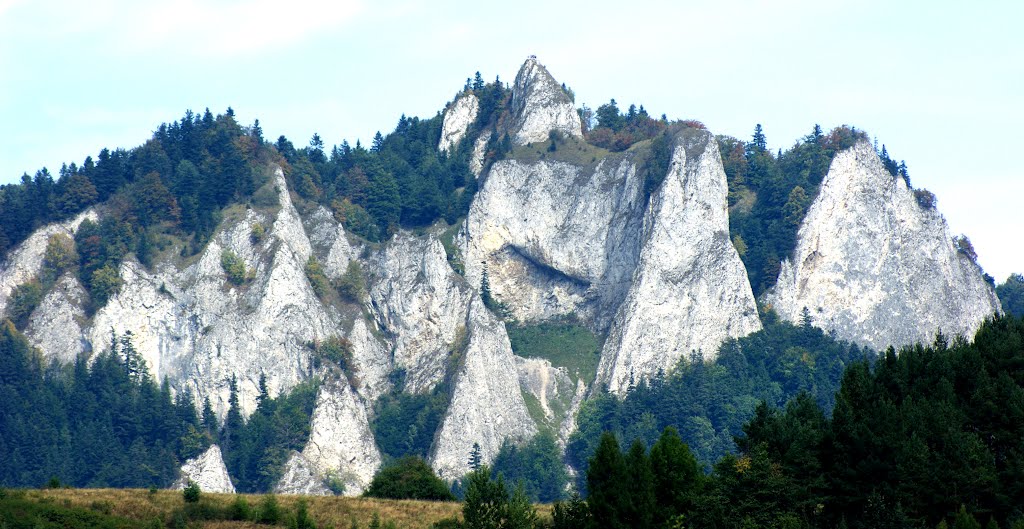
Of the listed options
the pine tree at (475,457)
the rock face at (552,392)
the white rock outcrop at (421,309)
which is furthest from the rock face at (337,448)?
the rock face at (552,392)

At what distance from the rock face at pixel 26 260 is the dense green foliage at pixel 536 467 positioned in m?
52.4

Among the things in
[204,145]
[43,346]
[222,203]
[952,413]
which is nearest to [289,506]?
[952,413]

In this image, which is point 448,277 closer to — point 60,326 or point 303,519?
point 60,326

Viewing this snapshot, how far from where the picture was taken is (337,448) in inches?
5974

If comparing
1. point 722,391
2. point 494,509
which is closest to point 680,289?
point 722,391

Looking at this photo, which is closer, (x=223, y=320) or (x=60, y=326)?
(x=60, y=326)

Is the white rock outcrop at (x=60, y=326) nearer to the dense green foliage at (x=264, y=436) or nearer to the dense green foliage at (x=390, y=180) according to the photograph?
the dense green foliage at (x=264, y=436)

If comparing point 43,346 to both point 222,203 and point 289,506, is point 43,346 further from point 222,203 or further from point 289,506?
point 289,506

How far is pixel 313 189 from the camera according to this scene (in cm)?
18112

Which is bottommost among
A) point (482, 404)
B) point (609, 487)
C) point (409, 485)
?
point (609, 487)

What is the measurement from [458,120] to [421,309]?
126ft

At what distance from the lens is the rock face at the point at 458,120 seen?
644 feet

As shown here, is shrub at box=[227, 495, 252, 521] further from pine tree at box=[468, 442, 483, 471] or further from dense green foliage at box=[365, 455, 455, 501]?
pine tree at box=[468, 442, 483, 471]

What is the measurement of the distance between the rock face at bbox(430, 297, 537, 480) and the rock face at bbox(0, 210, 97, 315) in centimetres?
4482
